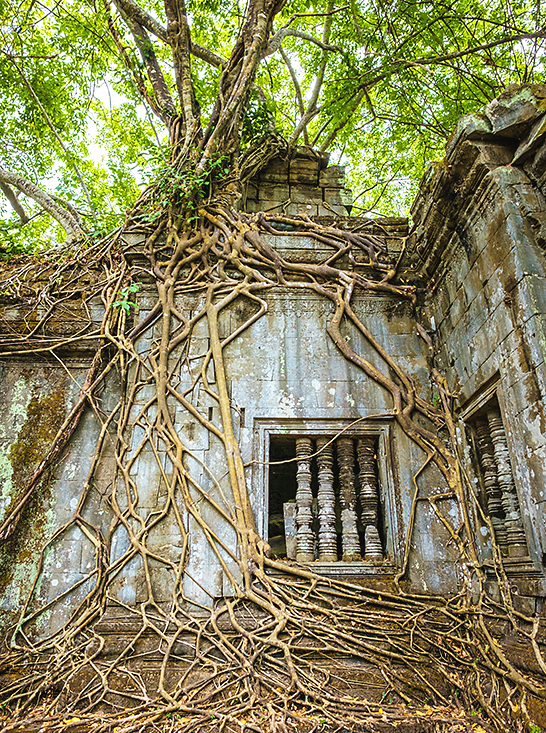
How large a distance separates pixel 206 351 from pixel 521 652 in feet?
10.1

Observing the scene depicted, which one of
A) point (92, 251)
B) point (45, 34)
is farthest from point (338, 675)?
point (45, 34)

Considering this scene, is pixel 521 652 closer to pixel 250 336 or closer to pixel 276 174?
pixel 250 336

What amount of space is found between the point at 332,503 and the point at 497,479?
125 centimetres

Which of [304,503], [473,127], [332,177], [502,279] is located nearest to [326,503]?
[304,503]

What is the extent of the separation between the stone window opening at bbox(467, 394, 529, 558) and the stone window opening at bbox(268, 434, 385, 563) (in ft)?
2.67

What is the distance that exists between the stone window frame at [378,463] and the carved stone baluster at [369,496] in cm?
6

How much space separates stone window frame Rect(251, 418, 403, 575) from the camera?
371cm

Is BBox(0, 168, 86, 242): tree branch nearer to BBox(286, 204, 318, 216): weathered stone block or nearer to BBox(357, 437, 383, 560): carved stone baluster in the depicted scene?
BBox(286, 204, 318, 216): weathered stone block

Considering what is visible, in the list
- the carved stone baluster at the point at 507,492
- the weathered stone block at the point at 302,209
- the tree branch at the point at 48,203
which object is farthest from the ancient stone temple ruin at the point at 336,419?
the tree branch at the point at 48,203

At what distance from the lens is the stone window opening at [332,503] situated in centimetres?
386

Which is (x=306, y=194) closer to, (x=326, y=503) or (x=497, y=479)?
(x=326, y=503)

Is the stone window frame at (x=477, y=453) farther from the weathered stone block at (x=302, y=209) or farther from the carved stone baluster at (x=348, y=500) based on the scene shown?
the weathered stone block at (x=302, y=209)

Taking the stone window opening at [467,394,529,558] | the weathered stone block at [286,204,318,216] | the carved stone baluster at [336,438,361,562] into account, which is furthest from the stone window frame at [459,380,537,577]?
the weathered stone block at [286,204,318,216]

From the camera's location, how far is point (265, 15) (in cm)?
515
